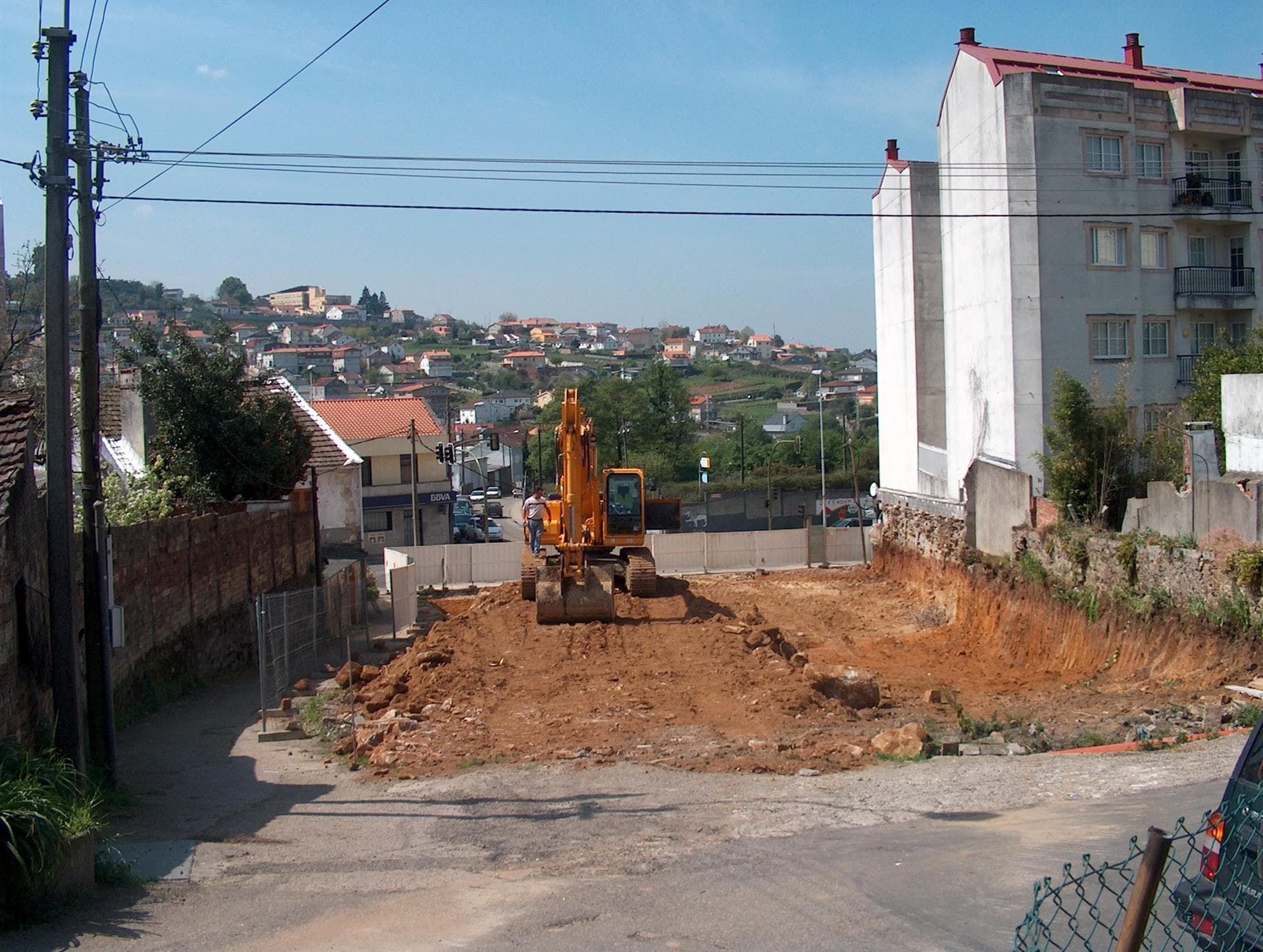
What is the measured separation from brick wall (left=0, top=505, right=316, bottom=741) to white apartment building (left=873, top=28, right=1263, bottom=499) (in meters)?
19.8

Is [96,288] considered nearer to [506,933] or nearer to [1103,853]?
[506,933]

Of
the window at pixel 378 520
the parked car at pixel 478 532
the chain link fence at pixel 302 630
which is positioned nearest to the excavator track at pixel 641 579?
the chain link fence at pixel 302 630

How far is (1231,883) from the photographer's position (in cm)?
475

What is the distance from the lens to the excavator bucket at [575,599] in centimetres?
2245

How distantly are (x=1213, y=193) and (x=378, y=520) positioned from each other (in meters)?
37.3

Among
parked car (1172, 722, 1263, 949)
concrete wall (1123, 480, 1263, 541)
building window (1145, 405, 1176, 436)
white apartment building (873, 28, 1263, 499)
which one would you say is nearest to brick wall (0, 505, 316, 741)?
parked car (1172, 722, 1263, 949)

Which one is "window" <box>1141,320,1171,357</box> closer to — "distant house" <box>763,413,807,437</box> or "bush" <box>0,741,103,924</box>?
"bush" <box>0,741,103,924</box>

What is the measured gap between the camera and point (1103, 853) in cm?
846

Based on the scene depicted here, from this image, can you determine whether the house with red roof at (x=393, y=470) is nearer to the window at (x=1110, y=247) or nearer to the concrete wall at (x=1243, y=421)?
the window at (x=1110, y=247)

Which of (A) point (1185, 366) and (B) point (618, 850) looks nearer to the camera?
(B) point (618, 850)

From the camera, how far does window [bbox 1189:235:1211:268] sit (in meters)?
34.0

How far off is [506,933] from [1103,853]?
4.42 meters

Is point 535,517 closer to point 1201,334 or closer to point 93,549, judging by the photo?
point 93,549

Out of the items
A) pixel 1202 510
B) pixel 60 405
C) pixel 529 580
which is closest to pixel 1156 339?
pixel 1202 510
